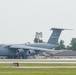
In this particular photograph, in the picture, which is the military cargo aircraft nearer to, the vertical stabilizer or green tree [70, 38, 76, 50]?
the vertical stabilizer

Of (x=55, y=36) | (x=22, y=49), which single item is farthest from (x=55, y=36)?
(x=22, y=49)

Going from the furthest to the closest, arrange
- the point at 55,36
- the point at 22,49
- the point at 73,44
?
the point at 73,44
the point at 55,36
the point at 22,49

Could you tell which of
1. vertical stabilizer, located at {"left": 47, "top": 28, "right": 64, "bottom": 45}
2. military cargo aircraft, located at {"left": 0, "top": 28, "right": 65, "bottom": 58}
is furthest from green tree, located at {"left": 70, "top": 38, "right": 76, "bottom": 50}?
military cargo aircraft, located at {"left": 0, "top": 28, "right": 65, "bottom": 58}

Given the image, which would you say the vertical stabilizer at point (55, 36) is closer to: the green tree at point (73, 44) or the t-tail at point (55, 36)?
the t-tail at point (55, 36)

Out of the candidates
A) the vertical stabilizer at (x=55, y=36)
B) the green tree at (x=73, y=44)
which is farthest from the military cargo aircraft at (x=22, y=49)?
the green tree at (x=73, y=44)

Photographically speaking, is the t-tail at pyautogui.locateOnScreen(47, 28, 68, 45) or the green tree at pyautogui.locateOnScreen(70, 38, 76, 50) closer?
the t-tail at pyautogui.locateOnScreen(47, 28, 68, 45)

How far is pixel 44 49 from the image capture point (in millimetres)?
86875

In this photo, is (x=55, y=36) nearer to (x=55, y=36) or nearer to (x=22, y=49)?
(x=55, y=36)

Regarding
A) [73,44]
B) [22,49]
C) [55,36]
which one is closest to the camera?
[22,49]

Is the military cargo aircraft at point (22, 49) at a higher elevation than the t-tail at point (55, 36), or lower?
lower
